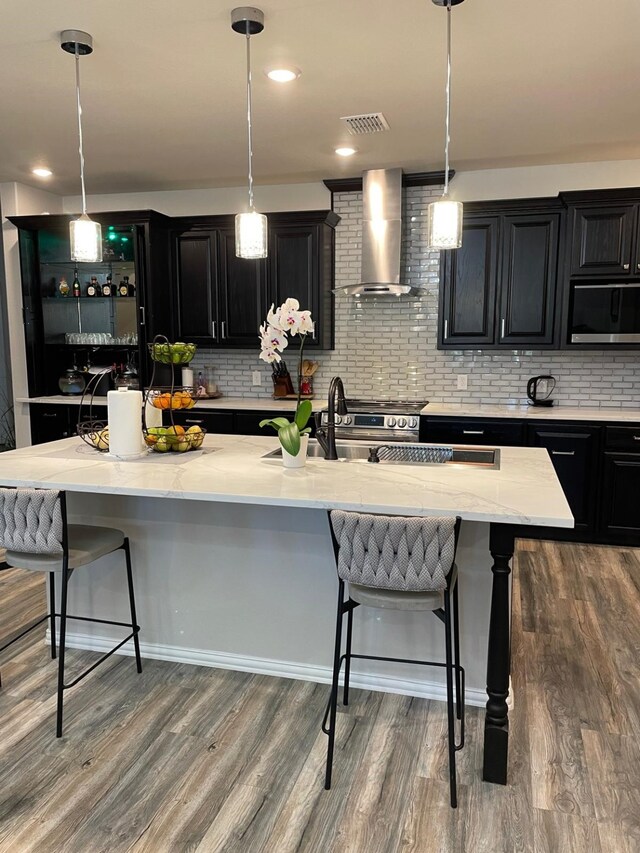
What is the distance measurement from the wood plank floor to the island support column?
81mm

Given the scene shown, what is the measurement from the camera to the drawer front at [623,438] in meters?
4.26

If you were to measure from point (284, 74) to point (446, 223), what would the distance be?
139cm

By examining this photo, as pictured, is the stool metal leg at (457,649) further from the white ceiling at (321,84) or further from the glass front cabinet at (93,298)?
the glass front cabinet at (93,298)

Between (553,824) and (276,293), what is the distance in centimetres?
410

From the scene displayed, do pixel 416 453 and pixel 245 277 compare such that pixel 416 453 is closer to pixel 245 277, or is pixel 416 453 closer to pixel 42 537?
pixel 42 537

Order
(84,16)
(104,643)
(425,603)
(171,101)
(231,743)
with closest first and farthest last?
(425,603), (231,743), (84,16), (104,643), (171,101)

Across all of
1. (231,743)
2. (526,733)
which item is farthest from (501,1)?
(231,743)

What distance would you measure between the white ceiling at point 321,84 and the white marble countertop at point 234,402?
5.97 feet

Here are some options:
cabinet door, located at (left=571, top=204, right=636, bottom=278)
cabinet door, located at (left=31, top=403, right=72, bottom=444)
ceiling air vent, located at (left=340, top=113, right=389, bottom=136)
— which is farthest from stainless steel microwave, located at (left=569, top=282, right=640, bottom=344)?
cabinet door, located at (left=31, top=403, right=72, bottom=444)

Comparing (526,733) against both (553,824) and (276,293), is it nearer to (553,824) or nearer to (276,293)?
(553,824)

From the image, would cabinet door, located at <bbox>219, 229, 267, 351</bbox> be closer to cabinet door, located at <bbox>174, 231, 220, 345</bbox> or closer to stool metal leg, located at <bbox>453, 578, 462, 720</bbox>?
cabinet door, located at <bbox>174, 231, 220, 345</bbox>

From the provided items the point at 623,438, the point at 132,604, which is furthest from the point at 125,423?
the point at 623,438

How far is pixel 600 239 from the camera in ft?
14.5

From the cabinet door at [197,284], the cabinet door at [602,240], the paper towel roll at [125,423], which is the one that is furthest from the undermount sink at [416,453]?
the cabinet door at [197,284]
